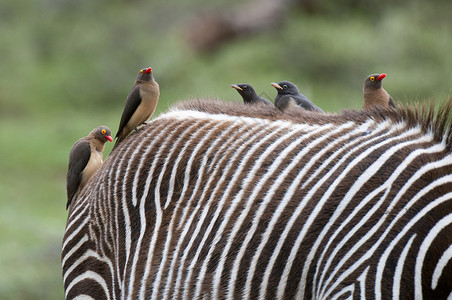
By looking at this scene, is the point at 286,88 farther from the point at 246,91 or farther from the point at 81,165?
the point at 81,165

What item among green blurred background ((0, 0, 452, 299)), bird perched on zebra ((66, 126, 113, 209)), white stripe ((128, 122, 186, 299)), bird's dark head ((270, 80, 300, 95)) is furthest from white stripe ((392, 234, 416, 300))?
green blurred background ((0, 0, 452, 299))

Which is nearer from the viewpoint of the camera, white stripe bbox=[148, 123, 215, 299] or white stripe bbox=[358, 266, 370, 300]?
white stripe bbox=[358, 266, 370, 300]

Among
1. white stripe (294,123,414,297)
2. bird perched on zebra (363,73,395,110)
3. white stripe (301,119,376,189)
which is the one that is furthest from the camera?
bird perched on zebra (363,73,395,110)

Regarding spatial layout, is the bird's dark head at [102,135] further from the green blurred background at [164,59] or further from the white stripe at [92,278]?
the green blurred background at [164,59]

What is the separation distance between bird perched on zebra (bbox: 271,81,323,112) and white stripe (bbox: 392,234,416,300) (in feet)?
4.98

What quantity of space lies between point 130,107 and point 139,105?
7cm

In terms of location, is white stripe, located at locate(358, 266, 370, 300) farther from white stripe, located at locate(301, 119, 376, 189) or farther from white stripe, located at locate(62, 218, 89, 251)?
white stripe, located at locate(62, 218, 89, 251)

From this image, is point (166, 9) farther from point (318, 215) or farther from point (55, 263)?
point (318, 215)

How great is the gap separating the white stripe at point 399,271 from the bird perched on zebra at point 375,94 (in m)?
1.53

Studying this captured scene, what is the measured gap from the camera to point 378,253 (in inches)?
110

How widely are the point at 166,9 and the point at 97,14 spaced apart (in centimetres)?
241

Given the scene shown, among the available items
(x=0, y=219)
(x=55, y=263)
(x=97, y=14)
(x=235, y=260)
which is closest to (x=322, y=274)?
(x=235, y=260)

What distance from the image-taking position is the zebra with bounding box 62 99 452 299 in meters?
2.81

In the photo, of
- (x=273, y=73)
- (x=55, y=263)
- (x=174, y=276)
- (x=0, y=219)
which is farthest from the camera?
(x=273, y=73)
